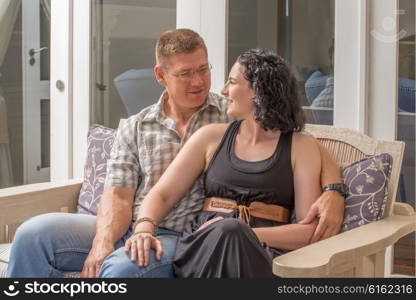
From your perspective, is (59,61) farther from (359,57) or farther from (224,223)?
(224,223)

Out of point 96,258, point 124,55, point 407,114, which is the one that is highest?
point 124,55

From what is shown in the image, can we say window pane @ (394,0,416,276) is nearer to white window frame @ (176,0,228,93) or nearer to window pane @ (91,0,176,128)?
white window frame @ (176,0,228,93)

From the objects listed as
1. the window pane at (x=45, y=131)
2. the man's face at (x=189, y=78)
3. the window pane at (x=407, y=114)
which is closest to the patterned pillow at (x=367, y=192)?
the window pane at (x=407, y=114)

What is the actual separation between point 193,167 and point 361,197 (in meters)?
0.55

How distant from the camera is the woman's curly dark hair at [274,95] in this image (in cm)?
262

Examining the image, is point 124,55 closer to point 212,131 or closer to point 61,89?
point 61,89

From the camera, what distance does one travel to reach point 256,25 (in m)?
3.43

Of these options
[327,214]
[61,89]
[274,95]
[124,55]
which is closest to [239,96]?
[274,95]

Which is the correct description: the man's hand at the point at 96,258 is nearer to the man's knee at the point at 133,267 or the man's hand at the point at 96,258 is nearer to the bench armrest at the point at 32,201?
the man's knee at the point at 133,267

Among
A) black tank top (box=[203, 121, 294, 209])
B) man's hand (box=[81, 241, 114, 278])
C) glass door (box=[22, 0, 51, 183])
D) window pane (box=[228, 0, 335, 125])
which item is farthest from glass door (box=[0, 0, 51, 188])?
black tank top (box=[203, 121, 294, 209])

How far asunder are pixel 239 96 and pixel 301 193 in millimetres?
381

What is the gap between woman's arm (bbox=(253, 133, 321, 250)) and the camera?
8.15ft

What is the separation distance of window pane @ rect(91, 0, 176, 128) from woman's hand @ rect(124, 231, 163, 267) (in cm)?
143

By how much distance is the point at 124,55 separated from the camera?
3.96m
